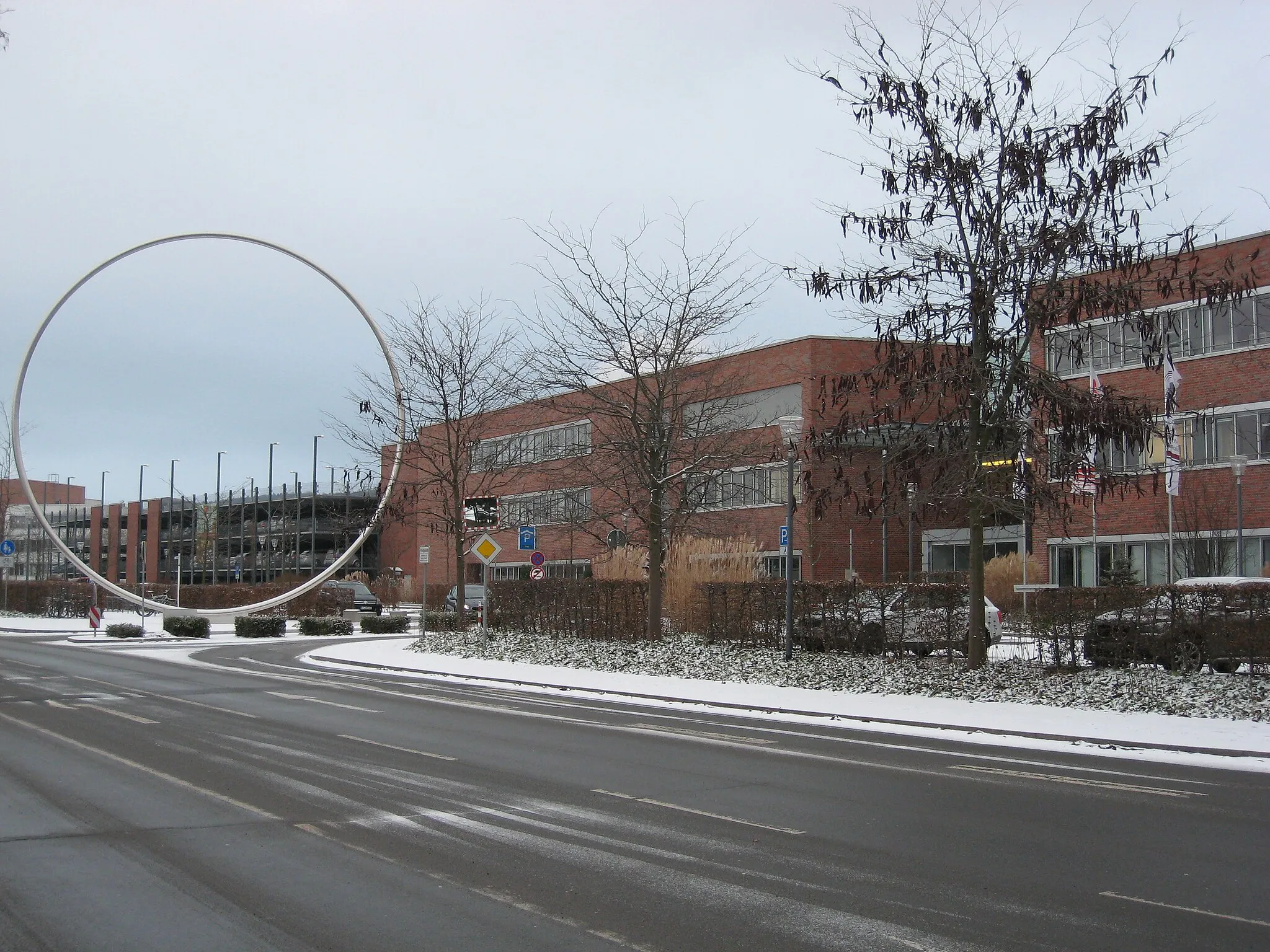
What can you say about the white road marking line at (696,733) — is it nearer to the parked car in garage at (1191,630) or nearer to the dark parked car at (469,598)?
the parked car in garage at (1191,630)

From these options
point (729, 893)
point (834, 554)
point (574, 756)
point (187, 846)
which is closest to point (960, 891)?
point (729, 893)

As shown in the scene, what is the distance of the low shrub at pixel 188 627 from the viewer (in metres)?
40.0

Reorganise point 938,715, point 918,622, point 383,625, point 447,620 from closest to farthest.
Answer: point 938,715 < point 918,622 < point 447,620 < point 383,625

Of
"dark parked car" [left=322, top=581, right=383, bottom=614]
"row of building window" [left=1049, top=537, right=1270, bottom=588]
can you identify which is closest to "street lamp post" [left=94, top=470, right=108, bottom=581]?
"dark parked car" [left=322, top=581, right=383, bottom=614]

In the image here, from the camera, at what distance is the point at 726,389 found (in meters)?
31.1

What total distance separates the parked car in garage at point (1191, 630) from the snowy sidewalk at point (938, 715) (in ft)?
6.21

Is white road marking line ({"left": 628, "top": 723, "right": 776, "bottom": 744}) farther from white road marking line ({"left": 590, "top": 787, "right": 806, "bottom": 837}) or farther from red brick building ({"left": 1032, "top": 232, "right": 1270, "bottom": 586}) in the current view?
red brick building ({"left": 1032, "top": 232, "right": 1270, "bottom": 586})

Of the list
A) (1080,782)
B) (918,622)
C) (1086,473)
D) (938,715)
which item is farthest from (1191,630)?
(1080,782)

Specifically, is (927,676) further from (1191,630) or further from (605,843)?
(605,843)

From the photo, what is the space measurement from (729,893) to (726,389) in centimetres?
2475

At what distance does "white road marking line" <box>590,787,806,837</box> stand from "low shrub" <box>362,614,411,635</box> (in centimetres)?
3239

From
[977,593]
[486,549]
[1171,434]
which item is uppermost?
[1171,434]

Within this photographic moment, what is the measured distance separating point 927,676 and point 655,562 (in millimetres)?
7164

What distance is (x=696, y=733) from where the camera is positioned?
1512 cm
